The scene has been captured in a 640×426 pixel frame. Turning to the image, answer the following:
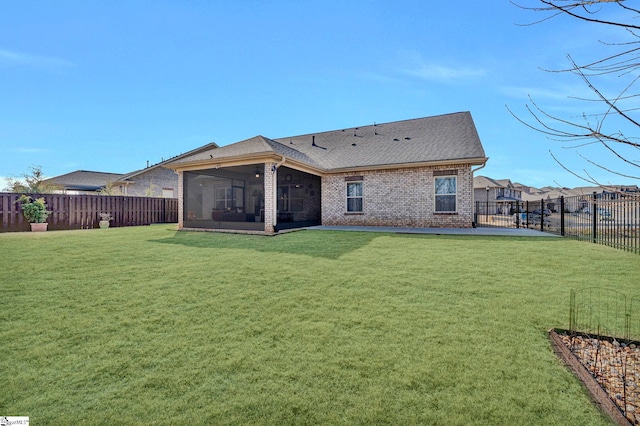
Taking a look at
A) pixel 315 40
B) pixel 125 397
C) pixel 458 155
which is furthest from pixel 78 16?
pixel 458 155

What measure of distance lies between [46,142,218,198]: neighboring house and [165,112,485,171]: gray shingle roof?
1201 cm

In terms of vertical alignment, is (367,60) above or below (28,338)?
above

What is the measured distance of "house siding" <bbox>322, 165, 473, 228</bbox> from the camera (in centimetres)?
1300

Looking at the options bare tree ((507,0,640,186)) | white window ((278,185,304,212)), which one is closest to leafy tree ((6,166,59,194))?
white window ((278,185,304,212))

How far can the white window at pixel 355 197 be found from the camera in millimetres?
15099

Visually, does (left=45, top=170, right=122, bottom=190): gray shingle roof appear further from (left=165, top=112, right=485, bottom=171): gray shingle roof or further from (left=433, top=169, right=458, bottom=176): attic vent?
(left=433, top=169, right=458, bottom=176): attic vent

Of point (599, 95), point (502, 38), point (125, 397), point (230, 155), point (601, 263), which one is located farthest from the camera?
point (230, 155)

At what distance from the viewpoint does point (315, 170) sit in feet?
47.9

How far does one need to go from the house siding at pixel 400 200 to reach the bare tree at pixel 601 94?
11697 millimetres

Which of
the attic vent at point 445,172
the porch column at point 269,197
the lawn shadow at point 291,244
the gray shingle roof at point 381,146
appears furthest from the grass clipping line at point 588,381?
the attic vent at point 445,172

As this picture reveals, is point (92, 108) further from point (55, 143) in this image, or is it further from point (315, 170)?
point (315, 170)

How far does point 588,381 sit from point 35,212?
18189 mm

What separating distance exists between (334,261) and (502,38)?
514 cm

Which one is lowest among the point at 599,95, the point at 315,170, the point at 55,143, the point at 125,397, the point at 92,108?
the point at 125,397
